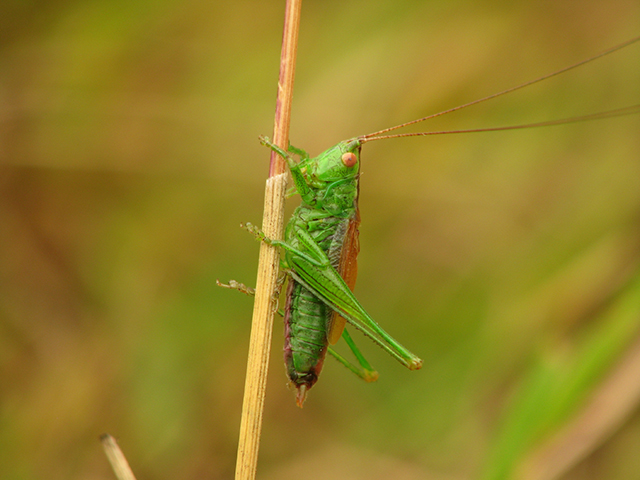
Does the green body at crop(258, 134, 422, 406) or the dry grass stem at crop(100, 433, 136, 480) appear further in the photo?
the green body at crop(258, 134, 422, 406)

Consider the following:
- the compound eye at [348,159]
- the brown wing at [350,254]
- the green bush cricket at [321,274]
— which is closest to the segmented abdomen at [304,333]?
the green bush cricket at [321,274]

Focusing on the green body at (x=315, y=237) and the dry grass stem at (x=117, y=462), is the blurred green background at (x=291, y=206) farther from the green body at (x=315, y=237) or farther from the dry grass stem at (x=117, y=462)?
the dry grass stem at (x=117, y=462)

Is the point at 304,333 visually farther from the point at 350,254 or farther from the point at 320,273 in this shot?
the point at 350,254

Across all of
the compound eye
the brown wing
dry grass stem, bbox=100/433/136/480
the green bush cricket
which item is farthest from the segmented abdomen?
dry grass stem, bbox=100/433/136/480

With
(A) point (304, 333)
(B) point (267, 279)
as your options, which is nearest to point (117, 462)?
(B) point (267, 279)

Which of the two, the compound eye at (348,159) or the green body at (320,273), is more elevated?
the compound eye at (348,159)

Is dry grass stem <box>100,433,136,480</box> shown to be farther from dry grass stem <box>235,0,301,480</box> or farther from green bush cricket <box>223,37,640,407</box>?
green bush cricket <box>223,37,640,407</box>

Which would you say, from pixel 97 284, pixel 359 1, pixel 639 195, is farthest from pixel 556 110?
pixel 97 284
